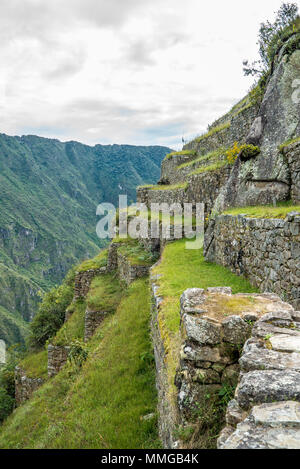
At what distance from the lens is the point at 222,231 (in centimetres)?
1018

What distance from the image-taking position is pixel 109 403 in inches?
248

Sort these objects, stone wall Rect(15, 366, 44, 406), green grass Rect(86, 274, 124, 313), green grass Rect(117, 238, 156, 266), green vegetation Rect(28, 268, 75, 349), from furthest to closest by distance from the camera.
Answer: green vegetation Rect(28, 268, 75, 349)
stone wall Rect(15, 366, 44, 406)
green grass Rect(117, 238, 156, 266)
green grass Rect(86, 274, 124, 313)

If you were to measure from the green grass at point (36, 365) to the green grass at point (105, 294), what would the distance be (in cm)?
441

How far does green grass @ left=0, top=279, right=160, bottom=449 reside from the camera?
17.4 ft

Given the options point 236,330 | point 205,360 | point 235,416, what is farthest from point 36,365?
point 235,416

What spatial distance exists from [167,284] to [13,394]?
15.5 metres

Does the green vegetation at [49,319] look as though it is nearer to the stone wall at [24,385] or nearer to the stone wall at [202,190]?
the stone wall at [24,385]

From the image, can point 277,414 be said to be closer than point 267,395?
Yes

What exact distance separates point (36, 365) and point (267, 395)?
17299 millimetres

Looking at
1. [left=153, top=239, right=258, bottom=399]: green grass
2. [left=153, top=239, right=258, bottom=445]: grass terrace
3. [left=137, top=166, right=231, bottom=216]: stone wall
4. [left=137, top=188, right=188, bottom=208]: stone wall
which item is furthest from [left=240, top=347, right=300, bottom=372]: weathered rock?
[left=137, top=188, right=188, bottom=208]: stone wall

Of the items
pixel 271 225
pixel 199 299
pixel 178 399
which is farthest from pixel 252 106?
pixel 178 399

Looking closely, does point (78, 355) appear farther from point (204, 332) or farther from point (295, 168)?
point (295, 168)

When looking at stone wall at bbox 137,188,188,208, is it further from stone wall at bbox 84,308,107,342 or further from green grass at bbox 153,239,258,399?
stone wall at bbox 84,308,107,342

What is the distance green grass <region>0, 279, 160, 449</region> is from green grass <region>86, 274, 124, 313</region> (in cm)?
333
